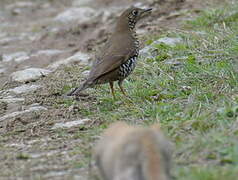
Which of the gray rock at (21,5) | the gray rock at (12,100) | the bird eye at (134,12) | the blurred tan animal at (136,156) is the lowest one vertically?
the gray rock at (21,5)

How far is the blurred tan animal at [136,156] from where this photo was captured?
10.7 ft

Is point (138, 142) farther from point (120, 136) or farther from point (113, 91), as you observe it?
point (113, 91)

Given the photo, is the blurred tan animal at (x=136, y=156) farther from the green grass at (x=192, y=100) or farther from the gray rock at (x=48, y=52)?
the gray rock at (x=48, y=52)

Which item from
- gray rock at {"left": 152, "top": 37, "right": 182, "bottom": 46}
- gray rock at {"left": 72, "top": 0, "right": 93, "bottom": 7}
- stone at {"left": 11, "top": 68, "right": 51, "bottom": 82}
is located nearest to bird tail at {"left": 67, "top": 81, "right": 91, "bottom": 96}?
stone at {"left": 11, "top": 68, "right": 51, "bottom": 82}

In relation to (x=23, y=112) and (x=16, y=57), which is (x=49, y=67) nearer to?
(x=16, y=57)

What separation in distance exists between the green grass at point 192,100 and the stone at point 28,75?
0.44 m

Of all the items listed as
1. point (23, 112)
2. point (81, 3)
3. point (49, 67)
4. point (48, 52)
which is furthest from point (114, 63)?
point (81, 3)

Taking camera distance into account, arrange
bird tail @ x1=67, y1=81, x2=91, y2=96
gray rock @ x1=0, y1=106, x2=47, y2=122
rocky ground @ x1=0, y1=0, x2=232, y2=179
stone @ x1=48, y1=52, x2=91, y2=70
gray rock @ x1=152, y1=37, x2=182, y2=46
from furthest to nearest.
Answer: stone @ x1=48, y1=52, x2=91, y2=70
gray rock @ x1=152, y1=37, x2=182, y2=46
bird tail @ x1=67, y1=81, x2=91, y2=96
gray rock @ x1=0, y1=106, x2=47, y2=122
rocky ground @ x1=0, y1=0, x2=232, y2=179

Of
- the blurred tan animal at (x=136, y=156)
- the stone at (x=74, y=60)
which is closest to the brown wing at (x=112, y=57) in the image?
the stone at (x=74, y=60)

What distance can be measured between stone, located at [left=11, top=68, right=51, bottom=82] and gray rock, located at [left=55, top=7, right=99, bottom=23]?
388 centimetres

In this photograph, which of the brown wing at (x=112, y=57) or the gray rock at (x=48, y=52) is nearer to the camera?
the brown wing at (x=112, y=57)

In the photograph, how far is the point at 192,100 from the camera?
5.94 m

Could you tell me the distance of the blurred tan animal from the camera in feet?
10.7

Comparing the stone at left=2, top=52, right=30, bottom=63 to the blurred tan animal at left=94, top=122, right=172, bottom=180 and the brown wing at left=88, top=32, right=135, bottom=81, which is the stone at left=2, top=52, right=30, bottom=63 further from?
the blurred tan animal at left=94, top=122, right=172, bottom=180
